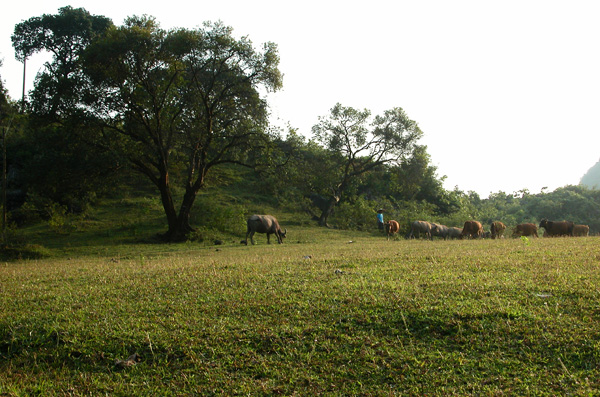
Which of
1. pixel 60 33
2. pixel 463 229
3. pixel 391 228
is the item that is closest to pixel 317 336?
pixel 391 228

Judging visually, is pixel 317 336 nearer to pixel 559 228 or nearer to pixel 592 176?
pixel 559 228

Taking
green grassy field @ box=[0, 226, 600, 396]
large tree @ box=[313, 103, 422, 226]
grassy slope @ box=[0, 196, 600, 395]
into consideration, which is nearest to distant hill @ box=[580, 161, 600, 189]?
large tree @ box=[313, 103, 422, 226]

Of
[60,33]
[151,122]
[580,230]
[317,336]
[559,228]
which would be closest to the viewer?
[317,336]

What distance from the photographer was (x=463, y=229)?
25734 mm

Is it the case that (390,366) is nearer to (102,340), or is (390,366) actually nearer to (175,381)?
(175,381)

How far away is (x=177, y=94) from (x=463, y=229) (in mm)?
17176

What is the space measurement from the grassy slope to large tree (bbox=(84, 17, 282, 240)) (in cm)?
1389

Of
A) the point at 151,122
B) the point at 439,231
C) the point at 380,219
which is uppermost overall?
the point at 151,122

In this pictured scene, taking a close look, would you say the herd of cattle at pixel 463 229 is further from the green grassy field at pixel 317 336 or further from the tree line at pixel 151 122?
the green grassy field at pixel 317 336

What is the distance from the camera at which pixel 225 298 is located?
5.72 m

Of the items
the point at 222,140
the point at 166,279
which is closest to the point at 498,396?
the point at 166,279

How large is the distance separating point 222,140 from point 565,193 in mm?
33001

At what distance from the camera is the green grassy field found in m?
3.67

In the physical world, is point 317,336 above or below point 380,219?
below
